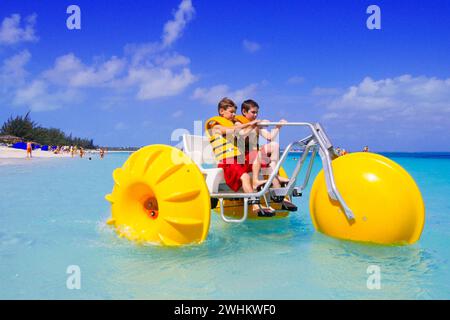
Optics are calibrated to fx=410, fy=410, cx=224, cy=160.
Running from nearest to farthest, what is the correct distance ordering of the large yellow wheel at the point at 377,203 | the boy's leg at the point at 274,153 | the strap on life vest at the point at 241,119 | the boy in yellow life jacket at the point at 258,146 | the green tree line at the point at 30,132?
1. the large yellow wheel at the point at 377,203
2. the boy in yellow life jacket at the point at 258,146
3. the boy's leg at the point at 274,153
4. the strap on life vest at the point at 241,119
5. the green tree line at the point at 30,132

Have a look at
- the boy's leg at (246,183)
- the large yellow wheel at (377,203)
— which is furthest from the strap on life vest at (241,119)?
the large yellow wheel at (377,203)

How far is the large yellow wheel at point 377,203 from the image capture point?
13.7 ft

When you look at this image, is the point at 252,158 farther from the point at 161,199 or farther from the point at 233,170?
the point at 161,199

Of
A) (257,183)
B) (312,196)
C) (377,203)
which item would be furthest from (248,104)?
(377,203)

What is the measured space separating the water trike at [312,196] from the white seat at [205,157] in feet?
0.06

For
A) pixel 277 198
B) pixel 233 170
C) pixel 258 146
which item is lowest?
pixel 277 198

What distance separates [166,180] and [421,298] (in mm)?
2606

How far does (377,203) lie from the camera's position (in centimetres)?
418

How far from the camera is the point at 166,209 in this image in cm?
430

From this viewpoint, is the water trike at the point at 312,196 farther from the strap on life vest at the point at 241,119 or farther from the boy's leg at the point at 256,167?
the strap on life vest at the point at 241,119

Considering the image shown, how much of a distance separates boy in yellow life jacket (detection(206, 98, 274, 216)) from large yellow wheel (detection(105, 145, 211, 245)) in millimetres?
603

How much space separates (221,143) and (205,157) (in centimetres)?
33

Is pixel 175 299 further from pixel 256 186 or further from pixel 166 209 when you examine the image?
pixel 256 186
